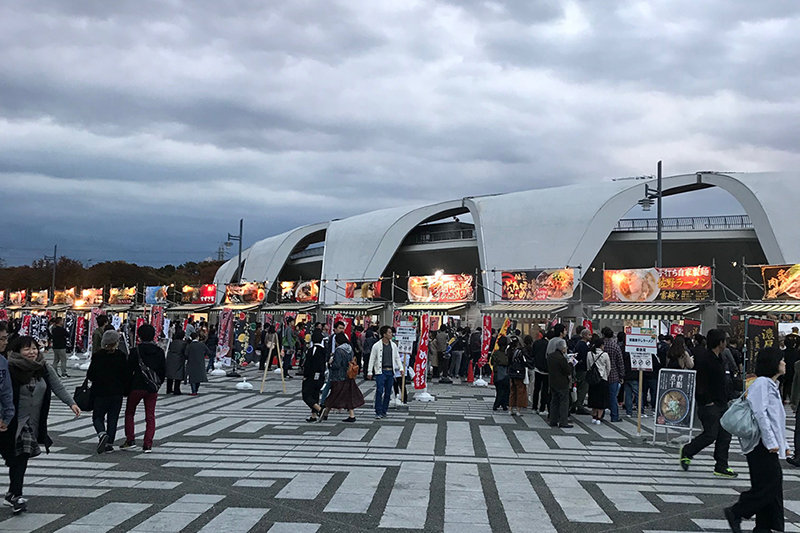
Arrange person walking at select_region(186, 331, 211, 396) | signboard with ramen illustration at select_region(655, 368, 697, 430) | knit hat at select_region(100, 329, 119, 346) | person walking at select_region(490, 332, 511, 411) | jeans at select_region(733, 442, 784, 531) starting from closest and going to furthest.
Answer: jeans at select_region(733, 442, 784, 531)
knit hat at select_region(100, 329, 119, 346)
signboard with ramen illustration at select_region(655, 368, 697, 430)
person walking at select_region(490, 332, 511, 411)
person walking at select_region(186, 331, 211, 396)

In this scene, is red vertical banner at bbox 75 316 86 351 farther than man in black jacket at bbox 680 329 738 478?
Yes

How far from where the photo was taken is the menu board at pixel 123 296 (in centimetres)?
5059

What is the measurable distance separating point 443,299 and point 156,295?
94.6ft

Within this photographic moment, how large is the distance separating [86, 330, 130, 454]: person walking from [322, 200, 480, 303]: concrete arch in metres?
31.0

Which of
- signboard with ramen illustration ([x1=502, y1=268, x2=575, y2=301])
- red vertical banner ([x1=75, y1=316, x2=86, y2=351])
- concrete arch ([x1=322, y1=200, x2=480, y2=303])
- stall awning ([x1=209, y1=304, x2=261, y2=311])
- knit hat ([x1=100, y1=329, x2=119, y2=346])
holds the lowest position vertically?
red vertical banner ([x1=75, y1=316, x2=86, y2=351])

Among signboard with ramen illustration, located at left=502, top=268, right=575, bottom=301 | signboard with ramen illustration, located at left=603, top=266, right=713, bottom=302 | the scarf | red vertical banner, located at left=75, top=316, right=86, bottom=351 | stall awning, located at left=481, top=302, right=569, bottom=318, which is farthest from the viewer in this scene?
signboard with ramen illustration, located at left=502, top=268, right=575, bottom=301

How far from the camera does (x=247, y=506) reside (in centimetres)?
514

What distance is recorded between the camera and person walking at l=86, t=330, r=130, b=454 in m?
7.32

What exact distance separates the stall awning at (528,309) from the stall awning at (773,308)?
7.06 meters

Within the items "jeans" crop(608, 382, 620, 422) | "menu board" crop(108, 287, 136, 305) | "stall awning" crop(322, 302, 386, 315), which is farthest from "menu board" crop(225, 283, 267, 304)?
"jeans" crop(608, 382, 620, 422)

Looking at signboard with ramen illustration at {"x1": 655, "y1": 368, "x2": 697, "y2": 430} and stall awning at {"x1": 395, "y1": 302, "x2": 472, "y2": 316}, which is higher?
stall awning at {"x1": 395, "y1": 302, "x2": 472, "y2": 316}

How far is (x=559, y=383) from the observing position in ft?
32.4

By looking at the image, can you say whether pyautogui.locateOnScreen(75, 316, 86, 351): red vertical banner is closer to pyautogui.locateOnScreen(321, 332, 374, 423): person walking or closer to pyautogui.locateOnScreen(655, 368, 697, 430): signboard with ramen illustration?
pyautogui.locateOnScreen(321, 332, 374, 423): person walking

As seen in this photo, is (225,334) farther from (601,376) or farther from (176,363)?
(601,376)
